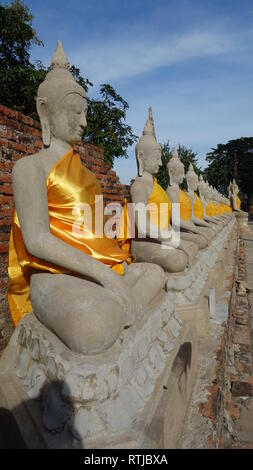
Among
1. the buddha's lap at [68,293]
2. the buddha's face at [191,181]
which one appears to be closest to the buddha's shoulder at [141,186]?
the buddha's lap at [68,293]

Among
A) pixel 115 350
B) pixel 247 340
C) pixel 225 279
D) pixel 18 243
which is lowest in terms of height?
pixel 247 340

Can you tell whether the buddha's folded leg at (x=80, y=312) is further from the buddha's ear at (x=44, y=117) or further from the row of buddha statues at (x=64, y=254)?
the buddha's ear at (x=44, y=117)

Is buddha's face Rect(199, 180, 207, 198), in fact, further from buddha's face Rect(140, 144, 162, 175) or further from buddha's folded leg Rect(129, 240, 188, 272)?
buddha's folded leg Rect(129, 240, 188, 272)

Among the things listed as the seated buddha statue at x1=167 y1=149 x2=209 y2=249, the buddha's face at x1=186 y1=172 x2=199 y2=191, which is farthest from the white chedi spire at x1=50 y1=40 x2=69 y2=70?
the buddha's face at x1=186 y1=172 x2=199 y2=191

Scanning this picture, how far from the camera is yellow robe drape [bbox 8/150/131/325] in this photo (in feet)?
6.28

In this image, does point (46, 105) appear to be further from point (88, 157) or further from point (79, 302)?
point (88, 157)

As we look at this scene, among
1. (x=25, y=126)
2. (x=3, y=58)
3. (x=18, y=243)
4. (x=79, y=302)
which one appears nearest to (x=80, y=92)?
(x=18, y=243)

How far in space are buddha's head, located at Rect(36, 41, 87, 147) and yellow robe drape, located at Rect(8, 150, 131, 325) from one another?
0.14m

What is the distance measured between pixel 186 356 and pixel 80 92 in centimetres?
170

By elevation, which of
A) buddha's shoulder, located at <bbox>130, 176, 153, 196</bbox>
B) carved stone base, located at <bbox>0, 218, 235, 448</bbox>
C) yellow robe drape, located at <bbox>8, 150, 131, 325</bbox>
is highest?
buddha's shoulder, located at <bbox>130, 176, 153, 196</bbox>

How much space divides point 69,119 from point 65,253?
2.68 ft

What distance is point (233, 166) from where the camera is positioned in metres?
47.0

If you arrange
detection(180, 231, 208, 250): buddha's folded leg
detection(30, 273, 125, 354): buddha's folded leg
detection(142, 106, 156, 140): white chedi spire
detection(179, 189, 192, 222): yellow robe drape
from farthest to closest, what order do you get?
detection(179, 189, 192, 222): yellow robe drape
detection(180, 231, 208, 250): buddha's folded leg
detection(142, 106, 156, 140): white chedi spire
detection(30, 273, 125, 354): buddha's folded leg

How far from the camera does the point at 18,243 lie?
201 cm
